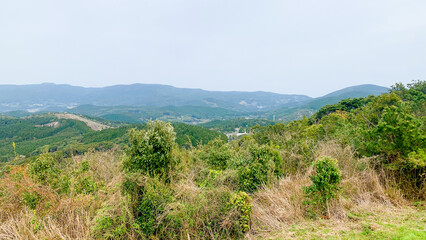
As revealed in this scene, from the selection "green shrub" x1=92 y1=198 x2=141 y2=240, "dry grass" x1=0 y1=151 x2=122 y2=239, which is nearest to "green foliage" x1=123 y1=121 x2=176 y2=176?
"dry grass" x1=0 y1=151 x2=122 y2=239

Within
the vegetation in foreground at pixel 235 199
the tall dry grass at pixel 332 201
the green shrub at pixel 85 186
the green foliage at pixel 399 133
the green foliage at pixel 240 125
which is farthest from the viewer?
the green foliage at pixel 240 125

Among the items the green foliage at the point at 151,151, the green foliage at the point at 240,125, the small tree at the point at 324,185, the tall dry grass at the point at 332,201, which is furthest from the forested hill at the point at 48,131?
the small tree at the point at 324,185

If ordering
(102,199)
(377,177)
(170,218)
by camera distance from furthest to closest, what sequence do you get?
(377,177) → (102,199) → (170,218)

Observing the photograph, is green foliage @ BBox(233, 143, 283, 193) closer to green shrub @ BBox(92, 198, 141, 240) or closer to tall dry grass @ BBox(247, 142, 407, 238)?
tall dry grass @ BBox(247, 142, 407, 238)

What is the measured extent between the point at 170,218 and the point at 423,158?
5.57m

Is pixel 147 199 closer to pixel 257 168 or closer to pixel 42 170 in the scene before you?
pixel 257 168

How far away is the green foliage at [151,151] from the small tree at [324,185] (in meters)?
3.16

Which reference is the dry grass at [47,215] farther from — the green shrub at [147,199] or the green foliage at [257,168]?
the green foliage at [257,168]

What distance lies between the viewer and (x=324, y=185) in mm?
3994

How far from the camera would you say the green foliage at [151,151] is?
4.36 meters

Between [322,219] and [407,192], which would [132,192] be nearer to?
[322,219]

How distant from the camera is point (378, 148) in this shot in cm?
499

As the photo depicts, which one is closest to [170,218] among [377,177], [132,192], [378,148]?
[132,192]

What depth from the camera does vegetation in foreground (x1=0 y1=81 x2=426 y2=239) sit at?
3559 mm
